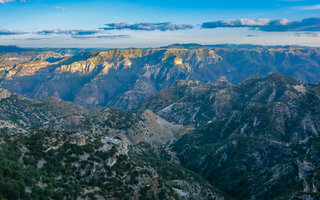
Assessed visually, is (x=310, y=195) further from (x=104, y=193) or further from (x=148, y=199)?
(x=104, y=193)

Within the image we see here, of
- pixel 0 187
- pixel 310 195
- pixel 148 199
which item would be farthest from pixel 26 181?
pixel 310 195

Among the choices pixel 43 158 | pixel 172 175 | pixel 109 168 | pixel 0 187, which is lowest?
pixel 172 175

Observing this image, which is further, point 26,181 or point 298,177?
point 298,177

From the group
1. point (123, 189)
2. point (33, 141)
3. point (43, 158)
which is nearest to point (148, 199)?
point (123, 189)

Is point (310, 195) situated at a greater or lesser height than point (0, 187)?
lesser

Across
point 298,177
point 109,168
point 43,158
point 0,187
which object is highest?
point 0,187

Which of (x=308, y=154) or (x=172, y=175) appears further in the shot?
(x=172, y=175)

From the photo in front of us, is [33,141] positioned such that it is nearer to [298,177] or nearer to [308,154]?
[298,177]

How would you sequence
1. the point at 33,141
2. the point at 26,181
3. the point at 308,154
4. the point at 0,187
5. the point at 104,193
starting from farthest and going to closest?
the point at 308,154 → the point at 33,141 → the point at 104,193 → the point at 26,181 → the point at 0,187

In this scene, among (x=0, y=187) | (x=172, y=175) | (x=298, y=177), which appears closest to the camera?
(x=0, y=187)
